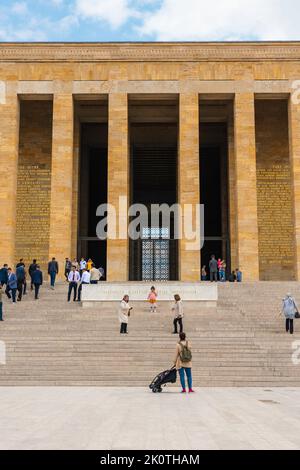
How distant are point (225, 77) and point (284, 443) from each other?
869 inches

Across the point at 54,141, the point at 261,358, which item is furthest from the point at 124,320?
the point at 54,141

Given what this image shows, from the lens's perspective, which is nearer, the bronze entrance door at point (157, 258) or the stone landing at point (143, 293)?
the stone landing at point (143, 293)

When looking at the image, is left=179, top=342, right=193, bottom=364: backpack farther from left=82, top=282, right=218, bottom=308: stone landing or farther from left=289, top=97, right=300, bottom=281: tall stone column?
left=289, top=97, right=300, bottom=281: tall stone column

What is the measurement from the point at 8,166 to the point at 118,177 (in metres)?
5.05

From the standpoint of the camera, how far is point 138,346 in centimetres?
1195

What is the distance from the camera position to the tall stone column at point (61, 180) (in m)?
23.9

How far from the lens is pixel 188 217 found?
23.9 m

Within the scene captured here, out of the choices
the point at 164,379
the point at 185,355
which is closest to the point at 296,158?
the point at 185,355

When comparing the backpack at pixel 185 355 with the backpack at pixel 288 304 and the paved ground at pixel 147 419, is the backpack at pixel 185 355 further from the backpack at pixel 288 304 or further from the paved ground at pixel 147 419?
the backpack at pixel 288 304

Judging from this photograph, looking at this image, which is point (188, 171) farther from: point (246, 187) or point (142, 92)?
point (142, 92)

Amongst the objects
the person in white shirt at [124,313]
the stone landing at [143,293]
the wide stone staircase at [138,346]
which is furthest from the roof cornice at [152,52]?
the person in white shirt at [124,313]

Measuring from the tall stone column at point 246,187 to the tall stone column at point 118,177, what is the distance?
200 inches

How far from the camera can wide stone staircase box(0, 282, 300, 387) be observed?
421 inches
